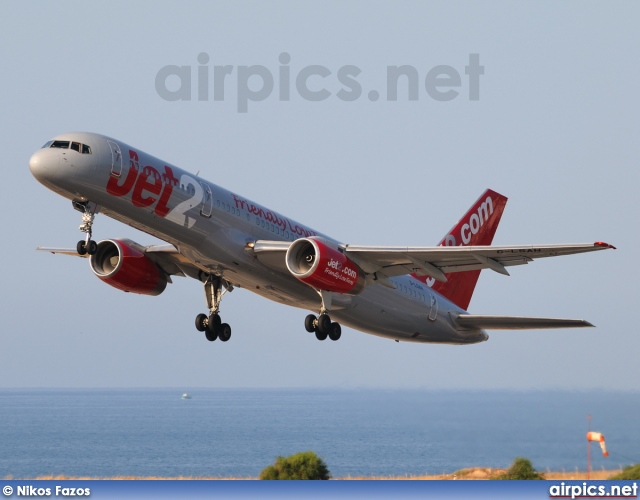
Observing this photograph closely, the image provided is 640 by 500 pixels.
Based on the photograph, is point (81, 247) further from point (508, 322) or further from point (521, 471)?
point (521, 471)

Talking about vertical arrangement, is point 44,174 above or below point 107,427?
below

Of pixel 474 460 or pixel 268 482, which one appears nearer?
pixel 268 482

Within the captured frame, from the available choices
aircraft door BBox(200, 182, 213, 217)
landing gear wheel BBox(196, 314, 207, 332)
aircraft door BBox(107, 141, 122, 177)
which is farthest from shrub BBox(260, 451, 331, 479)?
aircraft door BBox(107, 141, 122, 177)

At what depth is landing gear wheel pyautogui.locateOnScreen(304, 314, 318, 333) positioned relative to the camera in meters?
34.1

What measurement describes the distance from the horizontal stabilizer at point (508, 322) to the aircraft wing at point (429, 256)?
175 inches

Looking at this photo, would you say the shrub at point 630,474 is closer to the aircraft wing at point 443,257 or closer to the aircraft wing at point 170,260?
the aircraft wing at point 443,257

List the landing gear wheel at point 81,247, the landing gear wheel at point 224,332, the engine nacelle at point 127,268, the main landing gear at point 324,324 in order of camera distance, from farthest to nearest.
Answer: the landing gear wheel at point 224,332, the engine nacelle at point 127,268, the main landing gear at point 324,324, the landing gear wheel at point 81,247

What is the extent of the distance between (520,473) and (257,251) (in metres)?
16.3

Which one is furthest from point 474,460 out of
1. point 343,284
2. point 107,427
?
point 107,427

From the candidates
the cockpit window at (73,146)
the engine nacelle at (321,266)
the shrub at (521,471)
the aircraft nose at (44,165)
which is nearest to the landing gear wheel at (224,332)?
the engine nacelle at (321,266)

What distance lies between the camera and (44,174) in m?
27.4

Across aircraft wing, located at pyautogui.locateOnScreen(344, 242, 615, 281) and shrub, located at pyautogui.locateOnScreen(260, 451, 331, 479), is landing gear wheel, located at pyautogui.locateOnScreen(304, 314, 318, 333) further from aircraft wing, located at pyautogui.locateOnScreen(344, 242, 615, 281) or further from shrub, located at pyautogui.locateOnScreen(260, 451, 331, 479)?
shrub, located at pyautogui.locateOnScreen(260, 451, 331, 479)

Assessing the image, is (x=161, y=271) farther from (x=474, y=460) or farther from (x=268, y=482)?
(x=474, y=460)

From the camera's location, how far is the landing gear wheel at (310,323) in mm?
34094
